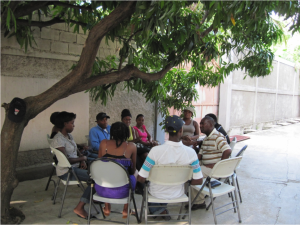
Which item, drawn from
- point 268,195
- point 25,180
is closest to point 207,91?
point 268,195

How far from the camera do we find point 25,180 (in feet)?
17.5

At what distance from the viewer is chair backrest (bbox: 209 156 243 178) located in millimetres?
3588

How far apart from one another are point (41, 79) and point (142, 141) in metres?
2.41

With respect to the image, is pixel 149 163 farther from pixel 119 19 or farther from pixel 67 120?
pixel 119 19

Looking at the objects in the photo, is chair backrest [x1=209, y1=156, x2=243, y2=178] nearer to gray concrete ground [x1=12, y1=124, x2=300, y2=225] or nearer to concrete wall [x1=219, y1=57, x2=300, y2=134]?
gray concrete ground [x1=12, y1=124, x2=300, y2=225]

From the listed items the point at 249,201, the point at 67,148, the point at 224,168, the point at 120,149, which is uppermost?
the point at 120,149

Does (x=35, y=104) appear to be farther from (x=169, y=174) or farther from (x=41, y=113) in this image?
(x=41, y=113)

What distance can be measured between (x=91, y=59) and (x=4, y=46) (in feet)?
7.93

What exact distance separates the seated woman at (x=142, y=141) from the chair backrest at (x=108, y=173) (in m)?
1.72

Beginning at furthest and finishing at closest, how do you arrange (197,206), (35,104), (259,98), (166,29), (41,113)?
1. (259,98)
2. (41,113)
3. (197,206)
4. (166,29)
5. (35,104)

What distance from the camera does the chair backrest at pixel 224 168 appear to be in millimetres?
3588

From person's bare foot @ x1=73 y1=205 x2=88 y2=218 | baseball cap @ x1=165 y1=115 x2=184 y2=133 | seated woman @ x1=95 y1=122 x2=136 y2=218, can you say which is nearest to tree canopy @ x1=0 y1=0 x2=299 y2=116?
seated woman @ x1=95 y1=122 x2=136 y2=218

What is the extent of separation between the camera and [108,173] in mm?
3328

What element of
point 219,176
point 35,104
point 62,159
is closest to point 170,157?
point 219,176
